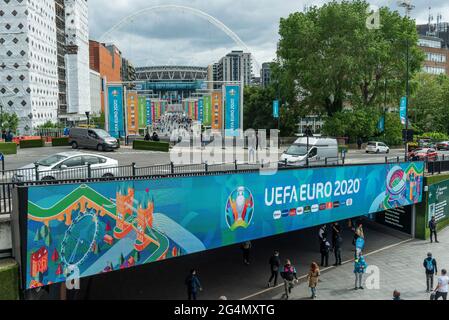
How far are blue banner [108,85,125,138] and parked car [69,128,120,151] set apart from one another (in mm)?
8406

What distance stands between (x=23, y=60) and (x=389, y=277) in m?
62.3

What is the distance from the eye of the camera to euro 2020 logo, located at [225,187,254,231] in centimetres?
1695

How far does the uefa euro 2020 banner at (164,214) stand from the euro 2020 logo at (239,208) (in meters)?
0.04

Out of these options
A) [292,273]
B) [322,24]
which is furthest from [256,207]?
[322,24]

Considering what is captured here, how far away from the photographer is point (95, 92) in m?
126

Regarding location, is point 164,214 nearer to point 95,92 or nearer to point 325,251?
point 325,251

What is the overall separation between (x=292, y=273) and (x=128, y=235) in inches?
271

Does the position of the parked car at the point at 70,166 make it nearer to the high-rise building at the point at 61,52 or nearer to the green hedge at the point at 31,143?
the green hedge at the point at 31,143

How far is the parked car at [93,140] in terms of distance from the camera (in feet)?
123

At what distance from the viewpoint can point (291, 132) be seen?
7231cm

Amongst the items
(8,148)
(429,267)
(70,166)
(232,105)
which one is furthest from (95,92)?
(429,267)

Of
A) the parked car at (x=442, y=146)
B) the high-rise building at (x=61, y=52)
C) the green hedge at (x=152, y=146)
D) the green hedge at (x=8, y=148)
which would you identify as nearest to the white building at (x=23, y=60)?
the high-rise building at (x=61, y=52)

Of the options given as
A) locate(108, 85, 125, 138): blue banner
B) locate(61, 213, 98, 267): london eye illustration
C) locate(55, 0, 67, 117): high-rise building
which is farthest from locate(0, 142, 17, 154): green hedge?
locate(55, 0, 67, 117): high-rise building

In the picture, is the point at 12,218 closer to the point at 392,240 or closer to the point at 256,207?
the point at 256,207
